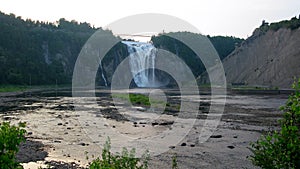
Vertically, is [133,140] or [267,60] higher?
[267,60]

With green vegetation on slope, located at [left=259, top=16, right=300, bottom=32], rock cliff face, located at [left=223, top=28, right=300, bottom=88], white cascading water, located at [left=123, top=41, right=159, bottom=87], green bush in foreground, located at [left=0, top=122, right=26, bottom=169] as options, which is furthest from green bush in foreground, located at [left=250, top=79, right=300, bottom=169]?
white cascading water, located at [left=123, top=41, right=159, bottom=87]

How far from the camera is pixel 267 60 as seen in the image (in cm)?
8975

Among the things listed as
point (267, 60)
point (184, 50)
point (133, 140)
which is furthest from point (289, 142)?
point (184, 50)

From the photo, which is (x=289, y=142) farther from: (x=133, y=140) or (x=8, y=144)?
(x=133, y=140)

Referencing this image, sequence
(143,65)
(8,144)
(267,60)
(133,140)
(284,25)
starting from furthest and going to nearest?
(143,65), (284,25), (267,60), (133,140), (8,144)

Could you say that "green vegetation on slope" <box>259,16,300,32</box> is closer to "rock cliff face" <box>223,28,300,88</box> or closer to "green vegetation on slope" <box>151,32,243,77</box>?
"rock cliff face" <box>223,28,300,88</box>

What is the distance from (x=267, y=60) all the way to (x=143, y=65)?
55595 mm

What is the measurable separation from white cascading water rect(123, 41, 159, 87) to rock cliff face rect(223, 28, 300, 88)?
32.9m

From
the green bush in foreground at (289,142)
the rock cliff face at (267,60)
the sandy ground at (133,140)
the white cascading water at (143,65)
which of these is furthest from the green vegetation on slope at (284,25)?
the green bush in foreground at (289,142)

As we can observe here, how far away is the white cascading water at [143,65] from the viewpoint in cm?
12938

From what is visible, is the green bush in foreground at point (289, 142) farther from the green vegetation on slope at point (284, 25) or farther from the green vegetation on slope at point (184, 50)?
the green vegetation on slope at point (184, 50)

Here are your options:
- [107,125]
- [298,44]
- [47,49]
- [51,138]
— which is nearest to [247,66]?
[298,44]

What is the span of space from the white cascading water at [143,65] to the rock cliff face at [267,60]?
108 feet

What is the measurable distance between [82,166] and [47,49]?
387 ft
